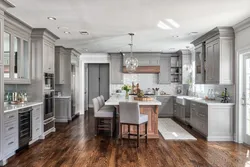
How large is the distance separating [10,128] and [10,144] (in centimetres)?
30

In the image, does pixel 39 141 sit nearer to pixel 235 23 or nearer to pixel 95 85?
pixel 235 23

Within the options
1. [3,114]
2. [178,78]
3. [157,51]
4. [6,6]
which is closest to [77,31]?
[6,6]

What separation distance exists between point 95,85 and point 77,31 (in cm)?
607

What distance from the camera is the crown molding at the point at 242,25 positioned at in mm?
4468

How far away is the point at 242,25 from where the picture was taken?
4703mm

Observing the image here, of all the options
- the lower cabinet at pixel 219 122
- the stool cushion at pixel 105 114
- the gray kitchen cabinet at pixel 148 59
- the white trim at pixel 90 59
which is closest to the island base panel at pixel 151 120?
the stool cushion at pixel 105 114

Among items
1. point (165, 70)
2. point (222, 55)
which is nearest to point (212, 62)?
point (222, 55)

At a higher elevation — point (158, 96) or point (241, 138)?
point (158, 96)

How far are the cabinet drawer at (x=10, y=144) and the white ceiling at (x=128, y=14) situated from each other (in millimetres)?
2348

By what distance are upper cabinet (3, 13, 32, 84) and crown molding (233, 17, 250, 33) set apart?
4.80 metres

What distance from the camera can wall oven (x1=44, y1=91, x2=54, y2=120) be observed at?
5.50 m

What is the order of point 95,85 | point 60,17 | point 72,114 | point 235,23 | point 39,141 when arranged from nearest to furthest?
point 60,17, point 235,23, point 39,141, point 72,114, point 95,85

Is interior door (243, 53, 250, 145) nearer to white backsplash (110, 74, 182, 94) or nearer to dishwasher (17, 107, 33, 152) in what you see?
white backsplash (110, 74, 182, 94)

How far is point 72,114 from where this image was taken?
825 cm
